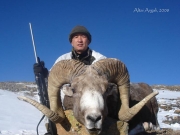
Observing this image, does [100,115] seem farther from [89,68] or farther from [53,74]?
[53,74]

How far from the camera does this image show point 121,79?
6.83 metres

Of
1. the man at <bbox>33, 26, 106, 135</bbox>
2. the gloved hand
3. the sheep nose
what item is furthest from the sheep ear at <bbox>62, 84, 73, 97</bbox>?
the man at <bbox>33, 26, 106, 135</bbox>

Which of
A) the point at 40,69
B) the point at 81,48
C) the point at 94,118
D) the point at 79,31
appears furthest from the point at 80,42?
the point at 94,118

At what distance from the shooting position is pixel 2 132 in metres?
10.7

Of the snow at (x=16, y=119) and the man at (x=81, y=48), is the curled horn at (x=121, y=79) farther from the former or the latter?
the snow at (x=16, y=119)

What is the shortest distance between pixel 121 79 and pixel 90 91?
1533 mm

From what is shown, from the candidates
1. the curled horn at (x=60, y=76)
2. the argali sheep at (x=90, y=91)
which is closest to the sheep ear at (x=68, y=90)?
the argali sheep at (x=90, y=91)

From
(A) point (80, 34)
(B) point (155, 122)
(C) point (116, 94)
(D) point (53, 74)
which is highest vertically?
(A) point (80, 34)

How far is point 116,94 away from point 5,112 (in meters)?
10.2

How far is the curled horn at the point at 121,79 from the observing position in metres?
6.32

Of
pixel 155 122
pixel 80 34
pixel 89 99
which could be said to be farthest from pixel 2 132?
pixel 89 99

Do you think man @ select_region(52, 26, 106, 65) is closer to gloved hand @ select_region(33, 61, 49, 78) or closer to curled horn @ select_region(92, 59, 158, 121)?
gloved hand @ select_region(33, 61, 49, 78)

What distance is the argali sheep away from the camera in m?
5.23

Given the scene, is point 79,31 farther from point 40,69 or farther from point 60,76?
point 60,76
